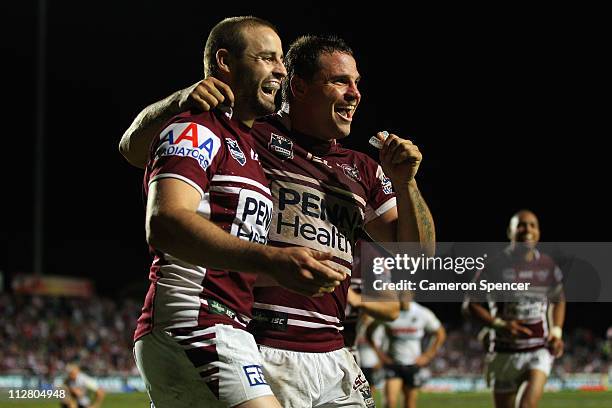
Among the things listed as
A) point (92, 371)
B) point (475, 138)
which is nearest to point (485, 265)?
point (92, 371)

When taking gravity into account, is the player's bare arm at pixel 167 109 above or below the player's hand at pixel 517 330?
below

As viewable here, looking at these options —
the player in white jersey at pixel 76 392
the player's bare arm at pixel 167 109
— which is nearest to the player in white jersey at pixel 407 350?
the player in white jersey at pixel 76 392

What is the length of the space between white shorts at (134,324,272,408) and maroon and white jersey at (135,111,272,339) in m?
0.05

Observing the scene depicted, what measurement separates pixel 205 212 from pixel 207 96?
455 mm

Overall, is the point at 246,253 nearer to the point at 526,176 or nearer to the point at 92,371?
the point at 92,371

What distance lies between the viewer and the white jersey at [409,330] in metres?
16.0

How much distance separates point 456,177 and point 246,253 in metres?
32.2

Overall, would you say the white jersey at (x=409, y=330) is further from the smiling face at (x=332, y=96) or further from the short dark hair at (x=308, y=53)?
the smiling face at (x=332, y=96)

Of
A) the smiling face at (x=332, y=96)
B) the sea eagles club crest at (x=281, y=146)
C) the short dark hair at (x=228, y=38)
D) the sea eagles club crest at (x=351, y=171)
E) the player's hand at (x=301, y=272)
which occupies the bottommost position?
the player's hand at (x=301, y=272)

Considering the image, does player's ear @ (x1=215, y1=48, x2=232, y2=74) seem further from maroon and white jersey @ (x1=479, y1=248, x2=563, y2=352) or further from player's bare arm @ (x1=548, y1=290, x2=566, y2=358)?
maroon and white jersey @ (x1=479, y1=248, x2=563, y2=352)

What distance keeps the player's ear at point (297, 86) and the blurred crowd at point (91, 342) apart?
23.0 meters

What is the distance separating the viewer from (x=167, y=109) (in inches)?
147

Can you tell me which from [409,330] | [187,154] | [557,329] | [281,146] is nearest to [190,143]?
[187,154]

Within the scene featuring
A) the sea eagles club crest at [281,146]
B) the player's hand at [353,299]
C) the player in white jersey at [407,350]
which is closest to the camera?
the sea eagles club crest at [281,146]
